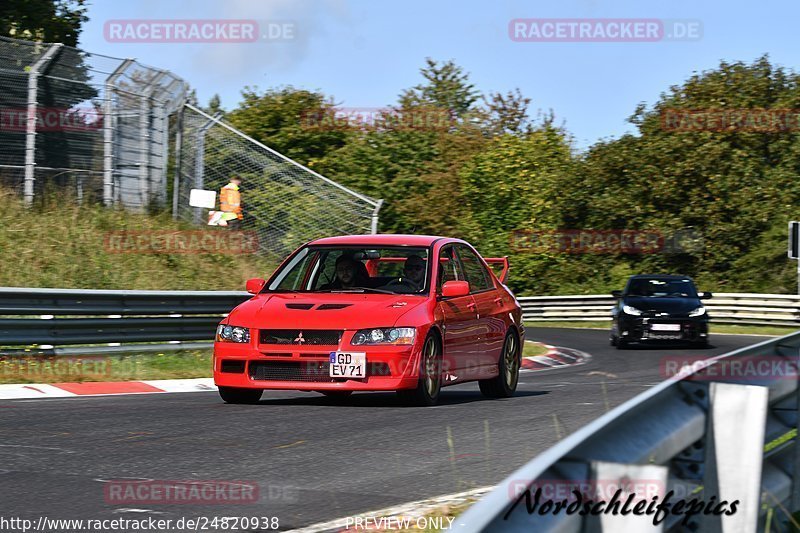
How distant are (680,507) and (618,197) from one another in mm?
43321

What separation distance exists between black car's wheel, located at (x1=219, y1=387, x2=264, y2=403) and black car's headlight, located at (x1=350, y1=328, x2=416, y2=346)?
3.58 ft

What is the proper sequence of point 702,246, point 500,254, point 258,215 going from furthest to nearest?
point 500,254 → point 702,246 → point 258,215

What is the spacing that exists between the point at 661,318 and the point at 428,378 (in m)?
13.6

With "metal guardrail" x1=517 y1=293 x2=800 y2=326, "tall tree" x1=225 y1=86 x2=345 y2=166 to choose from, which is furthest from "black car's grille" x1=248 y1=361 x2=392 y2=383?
"tall tree" x1=225 y1=86 x2=345 y2=166

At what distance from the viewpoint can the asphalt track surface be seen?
5.92 metres

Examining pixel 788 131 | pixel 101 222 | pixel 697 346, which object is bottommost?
pixel 697 346

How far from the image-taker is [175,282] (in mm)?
20031

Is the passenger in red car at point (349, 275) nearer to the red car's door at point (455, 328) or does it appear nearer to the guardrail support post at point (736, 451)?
the red car's door at point (455, 328)

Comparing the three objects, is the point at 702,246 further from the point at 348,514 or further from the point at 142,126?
the point at 348,514

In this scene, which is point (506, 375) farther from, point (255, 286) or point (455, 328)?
point (255, 286)

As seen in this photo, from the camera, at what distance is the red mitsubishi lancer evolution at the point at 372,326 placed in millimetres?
10289

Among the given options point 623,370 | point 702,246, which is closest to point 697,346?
point 623,370

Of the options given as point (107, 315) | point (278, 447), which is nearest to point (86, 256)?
point (107, 315)

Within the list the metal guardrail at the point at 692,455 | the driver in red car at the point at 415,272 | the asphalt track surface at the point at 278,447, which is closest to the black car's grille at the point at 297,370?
the asphalt track surface at the point at 278,447
